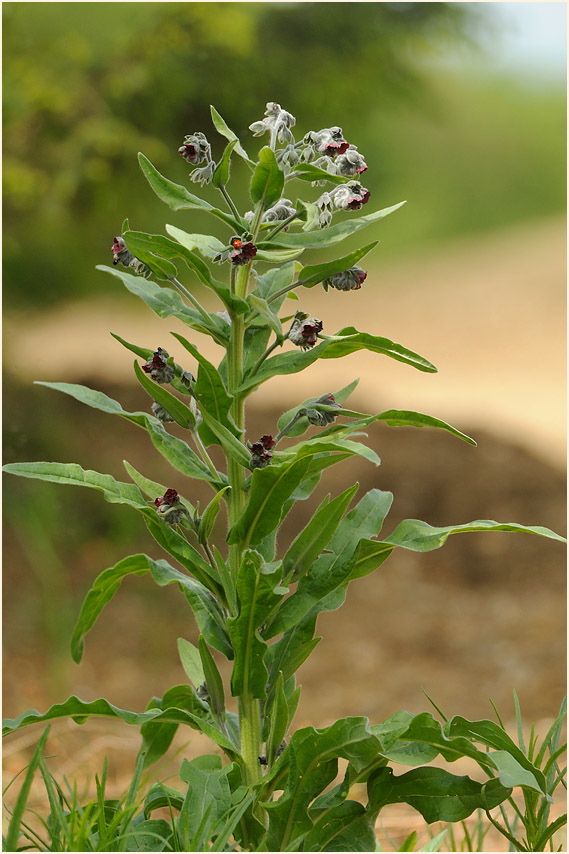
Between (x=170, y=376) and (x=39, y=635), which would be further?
(x=39, y=635)

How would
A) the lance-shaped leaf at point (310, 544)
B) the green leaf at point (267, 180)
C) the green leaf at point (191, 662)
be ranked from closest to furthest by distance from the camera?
the green leaf at point (267, 180) → the lance-shaped leaf at point (310, 544) → the green leaf at point (191, 662)

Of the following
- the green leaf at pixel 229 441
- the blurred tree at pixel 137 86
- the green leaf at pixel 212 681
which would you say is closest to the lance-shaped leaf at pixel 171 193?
the green leaf at pixel 229 441

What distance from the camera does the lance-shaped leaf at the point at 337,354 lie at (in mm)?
996

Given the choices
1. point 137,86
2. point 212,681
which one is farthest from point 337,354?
point 137,86

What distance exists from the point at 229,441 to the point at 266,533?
122mm

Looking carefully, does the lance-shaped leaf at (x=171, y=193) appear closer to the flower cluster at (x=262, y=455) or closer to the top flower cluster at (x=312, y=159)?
the top flower cluster at (x=312, y=159)

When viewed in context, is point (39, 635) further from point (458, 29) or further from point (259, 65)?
point (458, 29)

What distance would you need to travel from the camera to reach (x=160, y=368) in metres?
1.05

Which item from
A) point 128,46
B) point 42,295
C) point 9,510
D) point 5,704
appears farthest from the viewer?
point 42,295

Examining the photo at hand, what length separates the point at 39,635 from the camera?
152 inches

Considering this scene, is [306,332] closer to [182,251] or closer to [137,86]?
[182,251]

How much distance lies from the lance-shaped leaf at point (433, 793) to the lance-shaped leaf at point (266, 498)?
1.10 feet

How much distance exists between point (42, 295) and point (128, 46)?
47.8 inches

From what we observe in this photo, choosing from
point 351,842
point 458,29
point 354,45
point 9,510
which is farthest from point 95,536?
point 351,842
